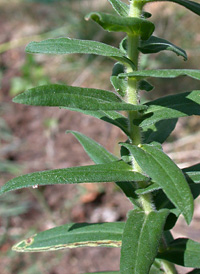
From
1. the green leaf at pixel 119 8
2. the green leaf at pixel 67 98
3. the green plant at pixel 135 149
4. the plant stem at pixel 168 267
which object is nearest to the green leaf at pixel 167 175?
the green plant at pixel 135 149

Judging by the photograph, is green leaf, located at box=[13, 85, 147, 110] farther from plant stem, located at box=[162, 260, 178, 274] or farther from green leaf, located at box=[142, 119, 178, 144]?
plant stem, located at box=[162, 260, 178, 274]

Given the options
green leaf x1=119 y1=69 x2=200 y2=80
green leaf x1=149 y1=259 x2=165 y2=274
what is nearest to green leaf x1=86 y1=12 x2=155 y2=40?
green leaf x1=119 y1=69 x2=200 y2=80

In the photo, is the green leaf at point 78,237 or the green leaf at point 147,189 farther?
the green leaf at point 78,237

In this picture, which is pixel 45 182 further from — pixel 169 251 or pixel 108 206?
pixel 108 206

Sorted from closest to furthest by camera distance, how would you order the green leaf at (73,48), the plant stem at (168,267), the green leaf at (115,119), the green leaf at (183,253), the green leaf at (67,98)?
the green leaf at (67,98) → the green leaf at (73,48) → the green leaf at (115,119) → the green leaf at (183,253) → the plant stem at (168,267)

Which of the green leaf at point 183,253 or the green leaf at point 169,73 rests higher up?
the green leaf at point 169,73

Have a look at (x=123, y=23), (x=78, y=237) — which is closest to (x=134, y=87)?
(x=123, y=23)

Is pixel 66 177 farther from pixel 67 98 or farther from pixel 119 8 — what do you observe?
pixel 119 8

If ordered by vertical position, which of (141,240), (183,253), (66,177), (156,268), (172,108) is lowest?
(156,268)

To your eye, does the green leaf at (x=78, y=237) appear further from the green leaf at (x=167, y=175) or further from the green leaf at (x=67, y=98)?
the green leaf at (x=67, y=98)
